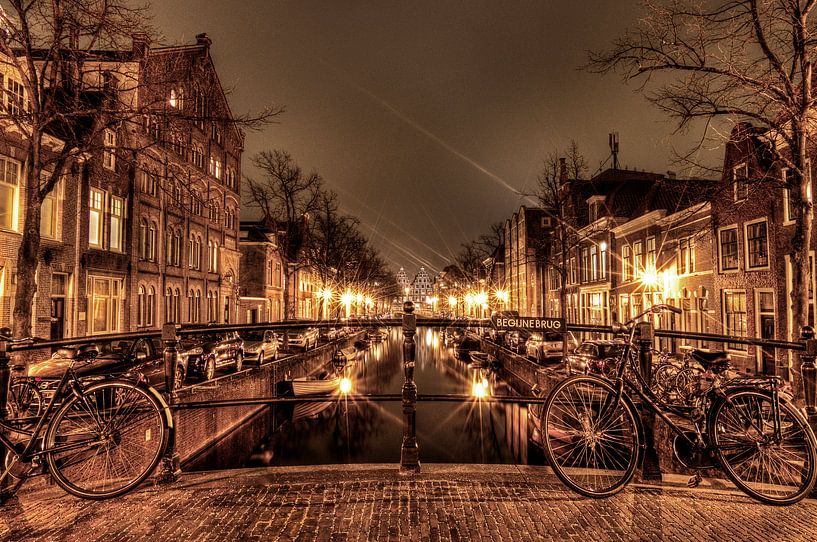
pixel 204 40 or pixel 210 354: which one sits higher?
pixel 204 40

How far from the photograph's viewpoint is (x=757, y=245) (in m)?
19.5

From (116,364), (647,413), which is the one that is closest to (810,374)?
(647,413)

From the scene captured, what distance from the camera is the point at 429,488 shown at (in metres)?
4.04

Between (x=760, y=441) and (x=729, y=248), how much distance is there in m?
20.5

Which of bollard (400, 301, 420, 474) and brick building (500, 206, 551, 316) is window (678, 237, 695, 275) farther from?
bollard (400, 301, 420, 474)

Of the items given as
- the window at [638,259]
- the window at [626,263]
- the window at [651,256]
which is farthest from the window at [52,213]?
the window at [626,263]

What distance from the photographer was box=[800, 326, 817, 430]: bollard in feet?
13.1

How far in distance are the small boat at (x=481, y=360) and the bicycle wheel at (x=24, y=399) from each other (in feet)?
92.4

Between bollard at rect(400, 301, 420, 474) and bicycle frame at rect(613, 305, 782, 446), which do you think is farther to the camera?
bollard at rect(400, 301, 420, 474)

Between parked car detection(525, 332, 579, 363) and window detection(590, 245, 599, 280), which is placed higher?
window detection(590, 245, 599, 280)

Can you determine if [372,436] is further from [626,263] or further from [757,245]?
[626,263]

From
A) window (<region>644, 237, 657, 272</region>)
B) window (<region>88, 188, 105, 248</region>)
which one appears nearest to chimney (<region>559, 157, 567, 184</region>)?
window (<region>644, 237, 657, 272</region>)

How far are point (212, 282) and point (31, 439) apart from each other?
105 feet

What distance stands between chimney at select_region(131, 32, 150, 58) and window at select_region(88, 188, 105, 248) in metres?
11.0
